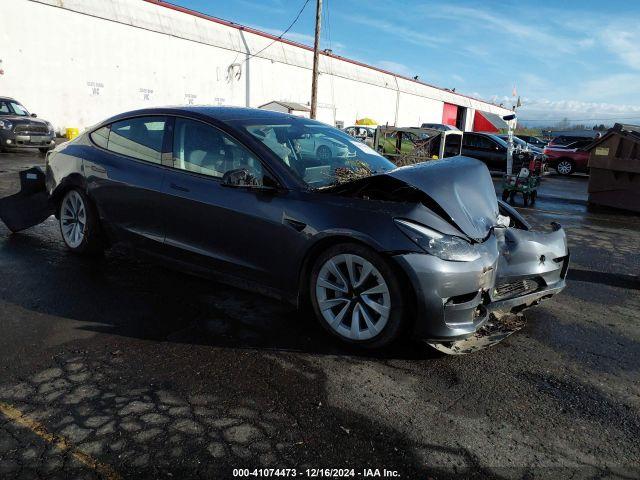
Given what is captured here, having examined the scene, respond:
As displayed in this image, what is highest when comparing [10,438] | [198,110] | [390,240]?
[198,110]

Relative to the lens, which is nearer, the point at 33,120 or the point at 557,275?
the point at 557,275

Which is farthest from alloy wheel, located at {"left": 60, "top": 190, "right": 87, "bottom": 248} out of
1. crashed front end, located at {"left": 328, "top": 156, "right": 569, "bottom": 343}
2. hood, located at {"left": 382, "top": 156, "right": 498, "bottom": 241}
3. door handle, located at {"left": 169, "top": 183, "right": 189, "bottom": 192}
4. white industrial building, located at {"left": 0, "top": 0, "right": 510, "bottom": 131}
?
white industrial building, located at {"left": 0, "top": 0, "right": 510, "bottom": 131}

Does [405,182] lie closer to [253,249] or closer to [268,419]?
[253,249]

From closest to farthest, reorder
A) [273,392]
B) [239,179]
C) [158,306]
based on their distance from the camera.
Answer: [273,392] < [239,179] < [158,306]

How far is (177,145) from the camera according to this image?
4.31 metres

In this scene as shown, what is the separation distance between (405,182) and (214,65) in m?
27.7

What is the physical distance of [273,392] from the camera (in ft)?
9.43

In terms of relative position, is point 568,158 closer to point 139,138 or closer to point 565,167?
point 565,167

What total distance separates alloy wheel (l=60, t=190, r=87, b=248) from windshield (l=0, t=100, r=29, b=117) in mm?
13296

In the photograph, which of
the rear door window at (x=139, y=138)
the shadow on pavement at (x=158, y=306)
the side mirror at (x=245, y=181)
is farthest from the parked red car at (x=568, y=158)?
the side mirror at (x=245, y=181)

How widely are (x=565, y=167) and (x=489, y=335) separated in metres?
19.5

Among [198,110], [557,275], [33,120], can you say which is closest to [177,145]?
[198,110]

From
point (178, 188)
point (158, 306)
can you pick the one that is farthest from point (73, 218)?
point (158, 306)

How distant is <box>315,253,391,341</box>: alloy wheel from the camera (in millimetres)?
3293
